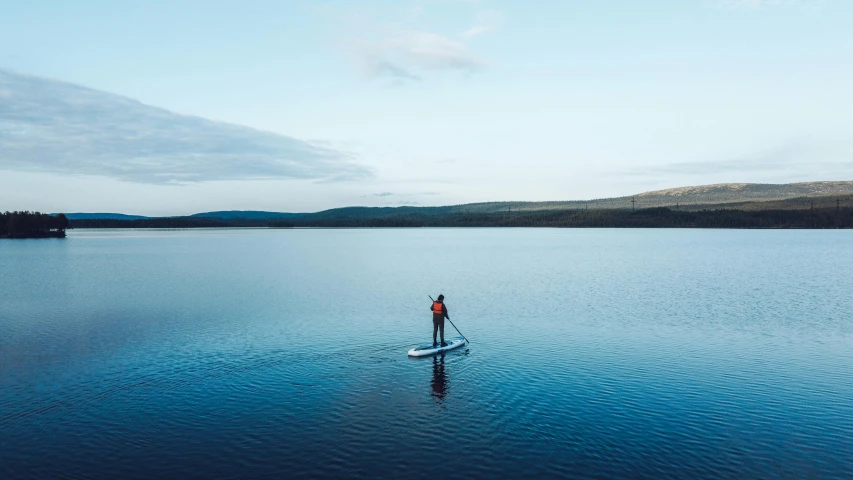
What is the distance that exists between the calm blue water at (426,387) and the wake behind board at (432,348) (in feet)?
1.76

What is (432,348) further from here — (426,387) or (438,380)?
(426,387)

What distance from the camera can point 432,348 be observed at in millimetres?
29109

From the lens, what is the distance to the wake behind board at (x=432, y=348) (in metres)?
28.4

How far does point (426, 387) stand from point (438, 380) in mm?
1235

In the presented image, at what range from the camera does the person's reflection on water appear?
22.1m

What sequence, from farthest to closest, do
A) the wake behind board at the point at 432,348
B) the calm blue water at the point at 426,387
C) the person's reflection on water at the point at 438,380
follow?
the wake behind board at the point at 432,348, the person's reflection on water at the point at 438,380, the calm blue water at the point at 426,387

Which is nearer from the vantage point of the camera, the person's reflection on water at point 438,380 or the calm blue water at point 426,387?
the calm blue water at point 426,387

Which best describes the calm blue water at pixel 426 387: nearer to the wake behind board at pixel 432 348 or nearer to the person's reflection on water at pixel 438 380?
the person's reflection on water at pixel 438 380

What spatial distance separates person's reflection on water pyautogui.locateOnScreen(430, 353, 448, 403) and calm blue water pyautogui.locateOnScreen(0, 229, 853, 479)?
0.48 ft

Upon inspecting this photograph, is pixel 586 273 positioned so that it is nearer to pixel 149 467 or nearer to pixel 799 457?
pixel 799 457

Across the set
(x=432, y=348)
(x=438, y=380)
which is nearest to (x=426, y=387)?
(x=438, y=380)

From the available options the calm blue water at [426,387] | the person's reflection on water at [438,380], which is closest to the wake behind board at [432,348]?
the person's reflection on water at [438,380]

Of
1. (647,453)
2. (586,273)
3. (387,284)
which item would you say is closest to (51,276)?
(387,284)

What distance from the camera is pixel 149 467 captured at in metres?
15.7
